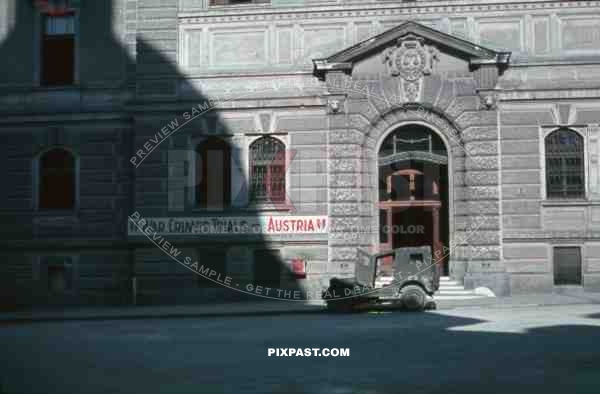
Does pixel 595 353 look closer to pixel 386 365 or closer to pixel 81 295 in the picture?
pixel 386 365

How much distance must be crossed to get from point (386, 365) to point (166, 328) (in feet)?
25.1

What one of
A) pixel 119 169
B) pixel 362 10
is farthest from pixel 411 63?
pixel 119 169

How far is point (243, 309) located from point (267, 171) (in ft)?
16.0

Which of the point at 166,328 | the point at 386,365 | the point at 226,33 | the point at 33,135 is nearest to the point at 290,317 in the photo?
the point at 166,328

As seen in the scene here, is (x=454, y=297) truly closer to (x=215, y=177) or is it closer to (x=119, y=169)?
(x=215, y=177)

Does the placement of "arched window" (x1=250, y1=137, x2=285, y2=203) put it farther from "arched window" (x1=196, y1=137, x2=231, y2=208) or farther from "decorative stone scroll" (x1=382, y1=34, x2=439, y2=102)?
"decorative stone scroll" (x1=382, y1=34, x2=439, y2=102)

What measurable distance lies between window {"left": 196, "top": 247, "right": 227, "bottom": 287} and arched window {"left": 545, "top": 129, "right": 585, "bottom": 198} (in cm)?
1058

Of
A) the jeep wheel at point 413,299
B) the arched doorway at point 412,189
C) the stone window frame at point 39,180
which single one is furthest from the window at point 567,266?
the stone window frame at point 39,180

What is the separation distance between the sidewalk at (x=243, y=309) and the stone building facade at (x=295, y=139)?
1164 millimetres

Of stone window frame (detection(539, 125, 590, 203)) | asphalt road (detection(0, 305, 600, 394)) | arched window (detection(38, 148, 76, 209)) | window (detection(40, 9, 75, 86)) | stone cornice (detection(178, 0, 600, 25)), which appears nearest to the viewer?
asphalt road (detection(0, 305, 600, 394))

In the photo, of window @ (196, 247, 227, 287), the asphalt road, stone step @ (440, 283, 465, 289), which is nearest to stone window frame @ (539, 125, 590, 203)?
stone step @ (440, 283, 465, 289)

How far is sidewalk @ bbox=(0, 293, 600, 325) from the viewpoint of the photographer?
64.2 ft

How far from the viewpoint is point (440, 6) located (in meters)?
22.7

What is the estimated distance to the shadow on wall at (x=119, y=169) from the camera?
23078mm
